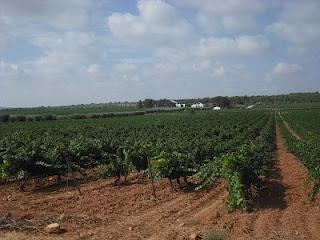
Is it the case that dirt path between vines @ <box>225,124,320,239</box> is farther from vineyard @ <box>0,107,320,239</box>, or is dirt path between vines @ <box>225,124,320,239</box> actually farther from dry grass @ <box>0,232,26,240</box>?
dry grass @ <box>0,232,26,240</box>

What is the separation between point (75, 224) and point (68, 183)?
6.77 meters

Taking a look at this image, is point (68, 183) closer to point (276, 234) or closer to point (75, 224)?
point (75, 224)

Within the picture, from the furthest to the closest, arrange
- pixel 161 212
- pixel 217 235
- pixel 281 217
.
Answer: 1. pixel 161 212
2. pixel 281 217
3. pixel 217 235

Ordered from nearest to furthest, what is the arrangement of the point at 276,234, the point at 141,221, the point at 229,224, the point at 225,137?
the point at 276,234, the point at 229,224, the point at 141,221, the point at 225,137

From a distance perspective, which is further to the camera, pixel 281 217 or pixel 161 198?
pixel 161 198

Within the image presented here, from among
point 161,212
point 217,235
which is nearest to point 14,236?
point 161,212

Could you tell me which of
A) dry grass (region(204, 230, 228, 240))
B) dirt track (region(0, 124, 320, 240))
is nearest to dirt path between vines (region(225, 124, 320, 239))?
dirt track (region(0, 124, 320, 240))

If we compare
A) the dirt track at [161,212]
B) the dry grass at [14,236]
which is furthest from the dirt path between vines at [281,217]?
the dry grass at [14,236]

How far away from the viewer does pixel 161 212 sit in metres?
12.5

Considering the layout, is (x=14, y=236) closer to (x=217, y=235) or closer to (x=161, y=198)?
(x=217, y=235)

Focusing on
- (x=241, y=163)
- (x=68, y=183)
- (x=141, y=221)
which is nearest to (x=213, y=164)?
(x=241, y=163)

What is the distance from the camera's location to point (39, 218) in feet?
39.5

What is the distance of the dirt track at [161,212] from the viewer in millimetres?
10133

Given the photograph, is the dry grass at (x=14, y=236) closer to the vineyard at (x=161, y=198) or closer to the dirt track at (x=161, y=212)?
the dirt track at (x=161, y=212)
